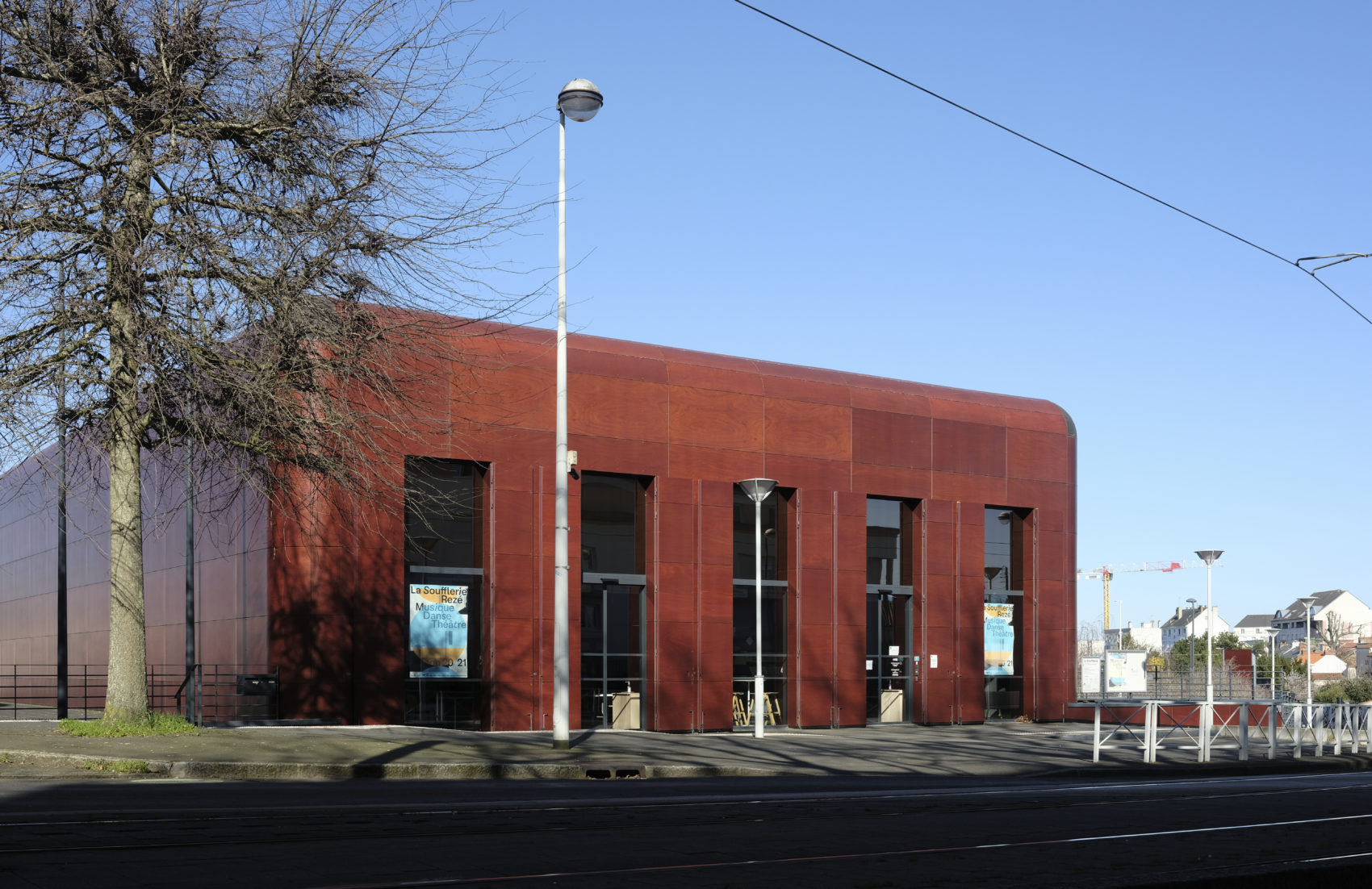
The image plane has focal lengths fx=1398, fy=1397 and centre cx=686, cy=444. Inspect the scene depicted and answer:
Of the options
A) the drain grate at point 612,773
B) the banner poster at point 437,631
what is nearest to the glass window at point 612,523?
the banner poster at point 437,631

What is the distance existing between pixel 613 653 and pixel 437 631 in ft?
13.8

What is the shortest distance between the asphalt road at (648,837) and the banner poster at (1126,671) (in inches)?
1249

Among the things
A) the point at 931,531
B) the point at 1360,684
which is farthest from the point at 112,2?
the point at 1360,684

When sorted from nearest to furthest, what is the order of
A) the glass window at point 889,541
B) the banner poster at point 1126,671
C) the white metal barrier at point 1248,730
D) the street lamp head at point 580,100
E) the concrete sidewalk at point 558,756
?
the concrete sidewalk at point 558,756 < the street lamp head at point 580,100 < the white metal barrier at point 1248,730 < the glass window at point 889,541 < the banner poster at point 1126,671

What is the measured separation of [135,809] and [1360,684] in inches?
3404

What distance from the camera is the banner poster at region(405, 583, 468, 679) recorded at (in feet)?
91.6

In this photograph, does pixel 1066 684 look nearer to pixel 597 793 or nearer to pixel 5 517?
pixel 597 793

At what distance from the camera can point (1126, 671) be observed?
47281 mm

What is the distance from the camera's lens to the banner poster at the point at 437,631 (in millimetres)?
27906

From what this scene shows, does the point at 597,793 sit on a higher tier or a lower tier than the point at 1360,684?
higher

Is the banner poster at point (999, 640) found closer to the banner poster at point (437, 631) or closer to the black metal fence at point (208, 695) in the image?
the banner poster at point (437, 631)

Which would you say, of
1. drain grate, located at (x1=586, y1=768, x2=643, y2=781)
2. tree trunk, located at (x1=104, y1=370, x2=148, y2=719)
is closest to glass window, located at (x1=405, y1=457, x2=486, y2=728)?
tree trunk, located at (x1=104, y1=370, x2=148, y2=719)

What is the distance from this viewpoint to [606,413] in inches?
1190

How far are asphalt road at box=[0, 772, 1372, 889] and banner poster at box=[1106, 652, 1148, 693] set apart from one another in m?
31.7
